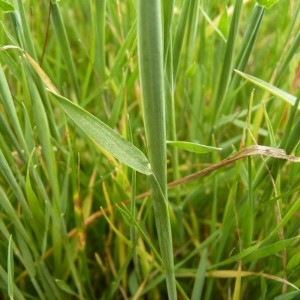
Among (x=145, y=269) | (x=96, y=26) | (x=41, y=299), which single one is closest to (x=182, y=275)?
(x=145, y=269)

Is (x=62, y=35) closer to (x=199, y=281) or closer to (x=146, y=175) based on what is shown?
(x=146, y=175)

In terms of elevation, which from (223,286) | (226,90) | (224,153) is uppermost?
(226,90)

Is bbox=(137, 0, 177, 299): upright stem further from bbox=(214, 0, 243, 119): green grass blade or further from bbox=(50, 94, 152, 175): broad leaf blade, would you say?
bbox=(214, 0, 243, 119): green grass blade

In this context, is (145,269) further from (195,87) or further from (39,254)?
(195,87)

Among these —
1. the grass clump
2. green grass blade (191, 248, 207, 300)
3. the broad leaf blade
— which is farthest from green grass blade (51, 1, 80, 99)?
green grass blade (191, 248, 207, 300)

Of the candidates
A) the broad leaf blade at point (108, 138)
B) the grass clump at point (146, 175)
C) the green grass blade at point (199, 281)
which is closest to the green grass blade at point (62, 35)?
the grass clump at point (146, 175)

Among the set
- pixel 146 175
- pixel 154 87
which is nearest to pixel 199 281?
pixel 146 175

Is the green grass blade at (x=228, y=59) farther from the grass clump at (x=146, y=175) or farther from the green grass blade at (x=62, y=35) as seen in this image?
the green grass blade at (x=62, y=35)
